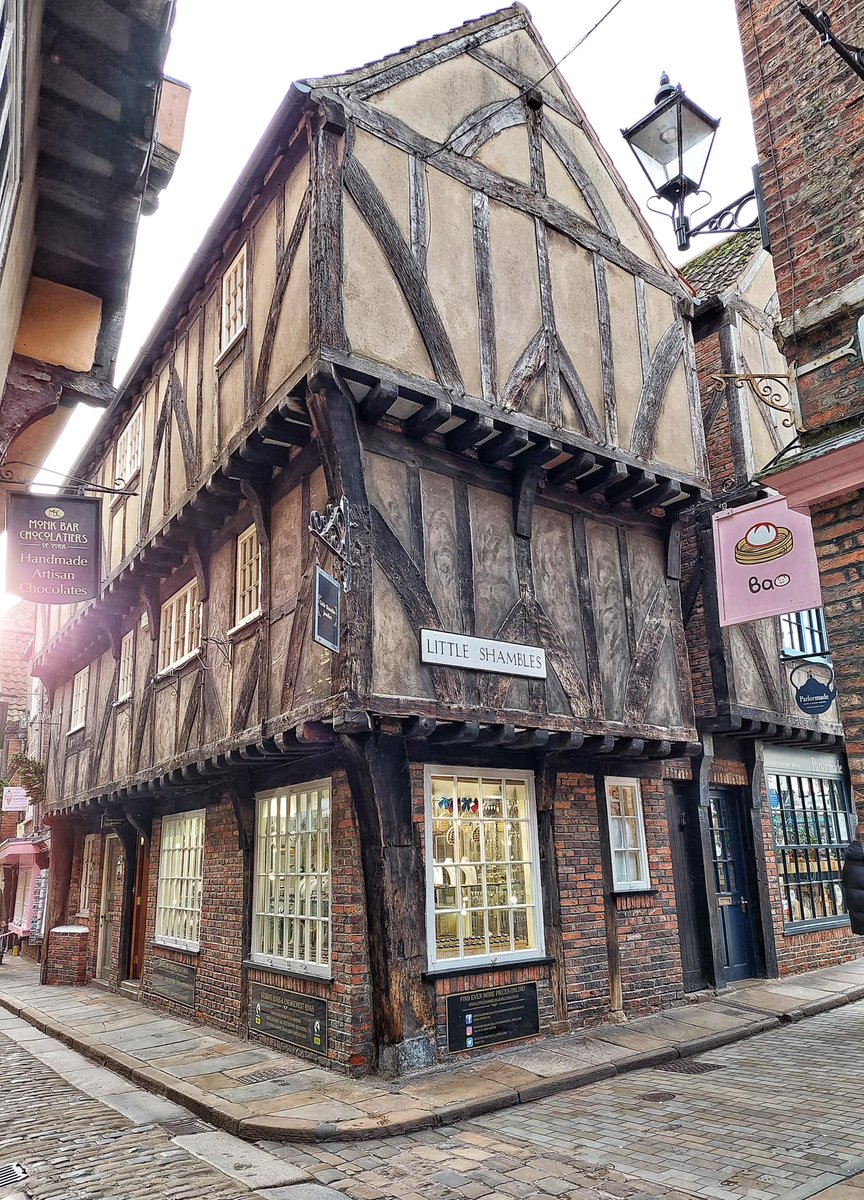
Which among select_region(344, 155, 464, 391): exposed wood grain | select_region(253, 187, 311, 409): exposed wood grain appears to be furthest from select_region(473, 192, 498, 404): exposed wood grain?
select_region(253, 187, 311, 409): exposed wood grain

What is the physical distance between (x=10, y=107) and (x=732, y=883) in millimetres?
11471

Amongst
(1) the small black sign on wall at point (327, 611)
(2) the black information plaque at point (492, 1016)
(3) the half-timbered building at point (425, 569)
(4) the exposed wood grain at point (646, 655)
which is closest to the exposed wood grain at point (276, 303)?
(3) the half-timbered building at point (425, 569)

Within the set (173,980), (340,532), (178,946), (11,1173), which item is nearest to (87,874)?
(173,980)

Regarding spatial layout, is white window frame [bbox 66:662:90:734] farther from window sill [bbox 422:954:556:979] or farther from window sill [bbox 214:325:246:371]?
window sill [bbox 422:954:556:979]

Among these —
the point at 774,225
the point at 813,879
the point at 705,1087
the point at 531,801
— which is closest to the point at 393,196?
the point at 774,225

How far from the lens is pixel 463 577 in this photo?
8312 mm

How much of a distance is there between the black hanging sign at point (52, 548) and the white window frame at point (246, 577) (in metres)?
1.75

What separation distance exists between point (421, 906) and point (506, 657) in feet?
7.89

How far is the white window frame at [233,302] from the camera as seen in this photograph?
946 centimetres

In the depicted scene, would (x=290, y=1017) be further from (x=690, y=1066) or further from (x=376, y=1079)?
(x=690, y=1066)

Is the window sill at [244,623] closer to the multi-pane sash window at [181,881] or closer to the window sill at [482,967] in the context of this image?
the multi-pane sash window at [181,881]

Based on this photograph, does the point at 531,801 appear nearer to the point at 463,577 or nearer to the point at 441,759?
the point at 441,759

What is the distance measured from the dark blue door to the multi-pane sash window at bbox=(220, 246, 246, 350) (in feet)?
27.7

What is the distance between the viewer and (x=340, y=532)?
24.2 ft
